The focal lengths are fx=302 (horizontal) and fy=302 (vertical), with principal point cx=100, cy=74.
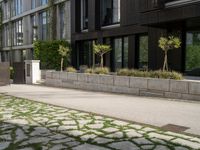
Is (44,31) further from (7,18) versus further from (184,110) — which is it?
(184,110)

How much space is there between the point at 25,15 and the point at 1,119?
2937cm

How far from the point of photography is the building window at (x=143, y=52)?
19109 millimetres

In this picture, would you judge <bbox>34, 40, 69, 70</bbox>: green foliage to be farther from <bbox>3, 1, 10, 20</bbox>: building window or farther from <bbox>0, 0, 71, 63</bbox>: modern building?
<bbox>3, 1, 10, 20</bbox>: building window

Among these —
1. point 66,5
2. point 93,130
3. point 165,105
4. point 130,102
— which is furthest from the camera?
point 66,5

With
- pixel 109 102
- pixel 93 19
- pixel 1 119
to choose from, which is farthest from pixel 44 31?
pixel 1 119

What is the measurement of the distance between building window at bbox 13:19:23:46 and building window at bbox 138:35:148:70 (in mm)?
22183

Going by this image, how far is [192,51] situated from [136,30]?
408 centimetres

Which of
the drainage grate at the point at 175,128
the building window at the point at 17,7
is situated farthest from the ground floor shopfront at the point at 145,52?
the building window at the point at 17,7

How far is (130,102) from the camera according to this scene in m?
10.5

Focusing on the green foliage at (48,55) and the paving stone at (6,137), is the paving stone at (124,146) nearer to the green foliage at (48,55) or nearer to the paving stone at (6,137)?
the paving stone at (6,137)

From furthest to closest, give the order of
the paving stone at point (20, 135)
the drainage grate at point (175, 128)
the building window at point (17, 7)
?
the building window at point (17, 7) < the drainage grate at point (175, 128) < the paving stone at point (20, 135)

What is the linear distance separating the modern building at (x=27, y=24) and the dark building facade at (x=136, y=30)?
7.87 feet

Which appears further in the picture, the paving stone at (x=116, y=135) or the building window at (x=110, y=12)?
the building window at (x=110, y=12)

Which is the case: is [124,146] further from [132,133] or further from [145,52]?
[145,52]
